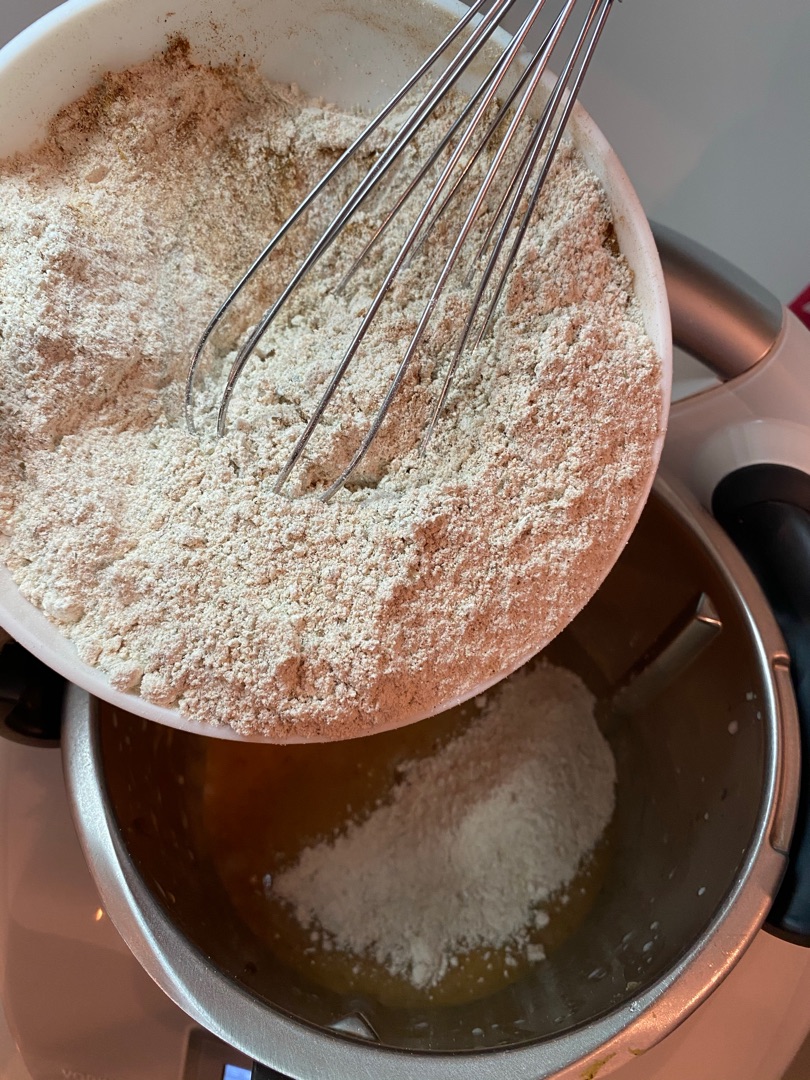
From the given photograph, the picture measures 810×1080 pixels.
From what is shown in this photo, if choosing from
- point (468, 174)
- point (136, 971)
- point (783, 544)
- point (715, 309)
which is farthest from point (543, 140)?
point (136, 971)

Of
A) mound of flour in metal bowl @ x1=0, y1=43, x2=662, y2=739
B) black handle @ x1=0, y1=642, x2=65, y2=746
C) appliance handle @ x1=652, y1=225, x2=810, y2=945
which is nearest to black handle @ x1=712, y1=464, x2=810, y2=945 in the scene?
appliance handle @ x1=652, y1=225, x2=810, y2=945

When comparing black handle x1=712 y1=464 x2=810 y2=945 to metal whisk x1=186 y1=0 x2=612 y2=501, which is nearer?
metal whisk x1=186 y1=0 x2=612 y2=501

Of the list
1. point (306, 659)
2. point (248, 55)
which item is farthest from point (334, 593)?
point (248, 55)

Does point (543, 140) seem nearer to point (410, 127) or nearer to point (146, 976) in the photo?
point (410, 127)

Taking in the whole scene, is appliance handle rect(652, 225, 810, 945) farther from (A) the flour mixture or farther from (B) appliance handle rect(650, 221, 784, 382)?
(A) the flour mixture

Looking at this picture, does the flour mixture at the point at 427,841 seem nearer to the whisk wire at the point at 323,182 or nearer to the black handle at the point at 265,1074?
the black handle at the point at 265,1074

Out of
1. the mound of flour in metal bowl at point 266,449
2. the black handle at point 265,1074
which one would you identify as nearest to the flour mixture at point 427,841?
the black handle at point 265,1074
